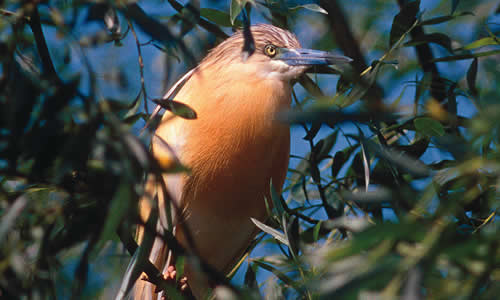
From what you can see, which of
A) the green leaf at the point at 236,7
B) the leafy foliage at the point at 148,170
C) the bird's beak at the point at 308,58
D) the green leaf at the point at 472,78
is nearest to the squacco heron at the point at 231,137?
the bird's beak at the point at 308,58

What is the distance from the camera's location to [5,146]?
1.00 meters

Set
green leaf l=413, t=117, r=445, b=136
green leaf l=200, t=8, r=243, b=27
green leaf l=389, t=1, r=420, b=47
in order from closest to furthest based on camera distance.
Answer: green leaf l=413, t=117, r=445, b=136 < green leaf l=389, t=1, r=420, b=47 < green leaf l=200, t=8, r=243, b=27

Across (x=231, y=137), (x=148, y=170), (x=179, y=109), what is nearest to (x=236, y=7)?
(x=179, y=109)

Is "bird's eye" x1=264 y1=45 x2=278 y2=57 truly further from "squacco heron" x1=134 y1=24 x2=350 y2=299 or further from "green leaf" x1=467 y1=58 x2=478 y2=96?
"green leaf" x1=467 y1=58 x2=478 y2=96

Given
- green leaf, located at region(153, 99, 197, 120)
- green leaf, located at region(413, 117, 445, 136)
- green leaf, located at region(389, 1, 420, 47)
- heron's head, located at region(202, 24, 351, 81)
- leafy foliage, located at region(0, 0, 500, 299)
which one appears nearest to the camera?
leafy foliage, located at region(0, 0, 500, 299)

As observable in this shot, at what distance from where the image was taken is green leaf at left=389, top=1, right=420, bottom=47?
1.84 m

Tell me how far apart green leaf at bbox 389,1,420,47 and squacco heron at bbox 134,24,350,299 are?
18cm

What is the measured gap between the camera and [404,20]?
1867 mm

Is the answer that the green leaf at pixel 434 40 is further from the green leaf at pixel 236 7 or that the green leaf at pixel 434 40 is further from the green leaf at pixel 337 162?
the green leaf at pixel 236 7

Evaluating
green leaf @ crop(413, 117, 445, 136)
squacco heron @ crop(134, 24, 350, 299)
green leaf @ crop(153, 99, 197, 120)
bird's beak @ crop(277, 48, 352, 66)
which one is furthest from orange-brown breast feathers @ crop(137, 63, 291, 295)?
green leaf @ crop(153, 99, 197, 120)

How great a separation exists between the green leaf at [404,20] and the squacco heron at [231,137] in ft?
0.60

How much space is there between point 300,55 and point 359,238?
151 cm

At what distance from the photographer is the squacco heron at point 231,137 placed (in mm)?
2043

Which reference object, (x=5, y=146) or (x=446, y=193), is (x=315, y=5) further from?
(x=5, y=146)
